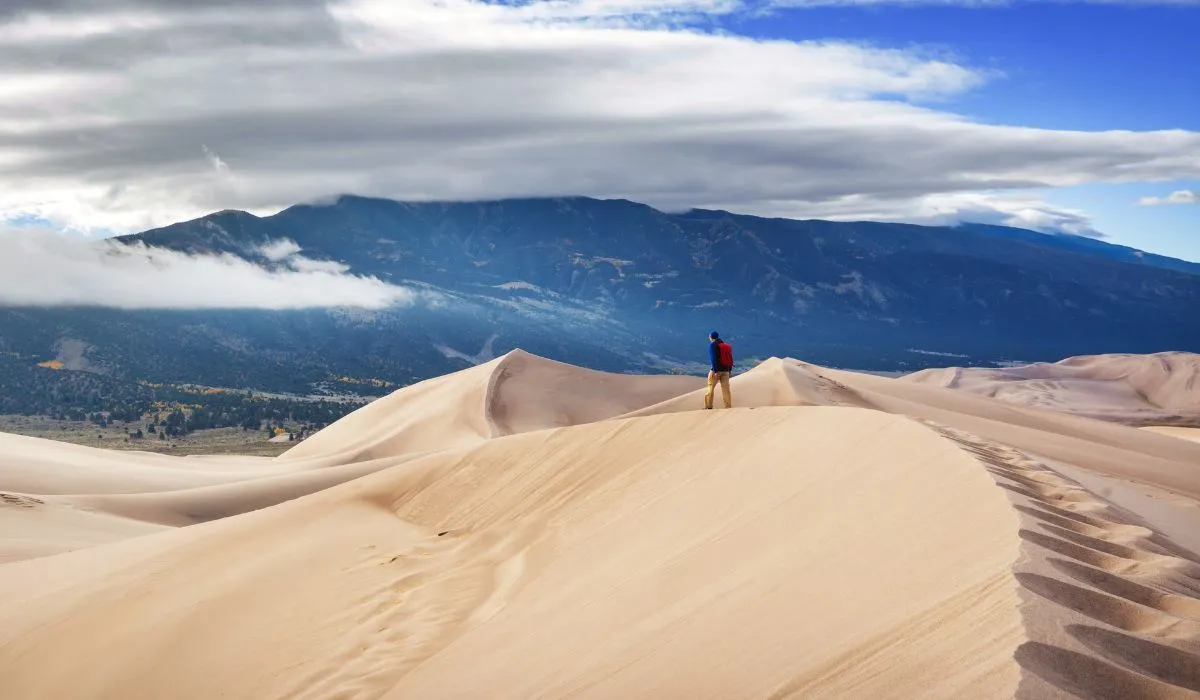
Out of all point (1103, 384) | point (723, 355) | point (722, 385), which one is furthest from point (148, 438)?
point (723, 355)

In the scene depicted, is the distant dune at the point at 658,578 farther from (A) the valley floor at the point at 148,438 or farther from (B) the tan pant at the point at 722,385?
(A) the valley floor at the point at 148,438

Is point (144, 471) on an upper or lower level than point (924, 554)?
lower

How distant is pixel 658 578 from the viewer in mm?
10398

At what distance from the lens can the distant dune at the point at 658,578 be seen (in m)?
6.67

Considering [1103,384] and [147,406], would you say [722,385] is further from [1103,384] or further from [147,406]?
[147,406]

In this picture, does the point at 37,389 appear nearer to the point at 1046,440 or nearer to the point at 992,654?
the point at 1046,440

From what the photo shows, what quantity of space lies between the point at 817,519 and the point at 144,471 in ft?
97.2

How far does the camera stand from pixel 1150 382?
105m

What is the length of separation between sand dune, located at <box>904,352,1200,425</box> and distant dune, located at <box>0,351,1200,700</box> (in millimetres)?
77934

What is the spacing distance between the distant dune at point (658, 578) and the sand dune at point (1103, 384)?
7793 cm

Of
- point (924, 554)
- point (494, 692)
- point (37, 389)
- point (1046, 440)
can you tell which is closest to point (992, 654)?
point (924, 554)

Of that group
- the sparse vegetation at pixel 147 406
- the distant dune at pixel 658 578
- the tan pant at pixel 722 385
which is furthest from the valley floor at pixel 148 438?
the distant dune at pixel 658 578

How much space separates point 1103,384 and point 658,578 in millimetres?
110172

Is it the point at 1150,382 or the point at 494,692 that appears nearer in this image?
the point at 494,692
